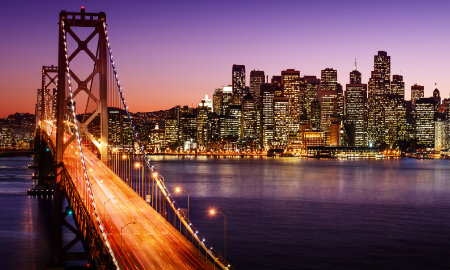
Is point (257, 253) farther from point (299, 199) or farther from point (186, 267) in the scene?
point (299, 199)

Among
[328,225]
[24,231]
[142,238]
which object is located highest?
[142,238]

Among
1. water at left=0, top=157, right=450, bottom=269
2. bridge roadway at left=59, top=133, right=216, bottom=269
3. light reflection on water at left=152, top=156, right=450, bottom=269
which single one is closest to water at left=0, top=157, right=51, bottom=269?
water at left=0, top=157, right=450, bottom=269

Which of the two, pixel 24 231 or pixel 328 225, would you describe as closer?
pixel 24 231

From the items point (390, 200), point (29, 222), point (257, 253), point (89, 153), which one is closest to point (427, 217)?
point (390, 200)

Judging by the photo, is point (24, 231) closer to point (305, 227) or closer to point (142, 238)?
point (142, 238)

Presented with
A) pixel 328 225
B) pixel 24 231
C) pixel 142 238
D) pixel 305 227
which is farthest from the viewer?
pixel 328 225

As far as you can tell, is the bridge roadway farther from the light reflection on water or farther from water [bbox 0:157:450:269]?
the light reflection on water

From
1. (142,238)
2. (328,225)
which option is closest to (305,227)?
(328,225)

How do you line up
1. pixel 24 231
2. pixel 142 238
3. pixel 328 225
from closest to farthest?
pixel 142 238 → pixel 24 231 → pixel 328 225

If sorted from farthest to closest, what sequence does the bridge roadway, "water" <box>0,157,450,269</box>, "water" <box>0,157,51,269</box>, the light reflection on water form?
the light reflection on water < "water" <box>0,157,450,269</box> < "water" <box>0,157,51,269</box> < the bridge roadway
